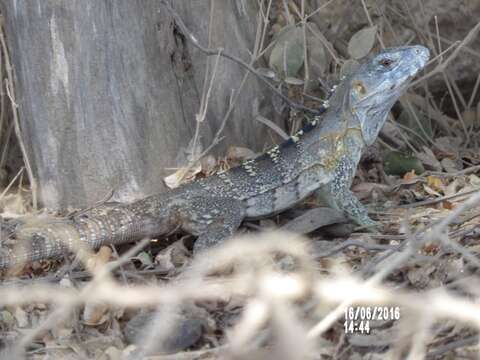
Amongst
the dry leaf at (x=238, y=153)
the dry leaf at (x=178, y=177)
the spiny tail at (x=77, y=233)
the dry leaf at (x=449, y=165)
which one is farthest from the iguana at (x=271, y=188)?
the dry leaf at (x=449, y=165)

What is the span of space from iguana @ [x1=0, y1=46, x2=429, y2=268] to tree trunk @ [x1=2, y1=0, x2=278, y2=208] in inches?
13.5

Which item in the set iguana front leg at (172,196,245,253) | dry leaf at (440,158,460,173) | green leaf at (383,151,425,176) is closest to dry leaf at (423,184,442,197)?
green leaf at (383,151,425,176)

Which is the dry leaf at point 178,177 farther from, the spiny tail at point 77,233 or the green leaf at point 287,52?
the green leaf at point 287,52

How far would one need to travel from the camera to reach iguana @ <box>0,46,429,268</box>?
494 centimetres

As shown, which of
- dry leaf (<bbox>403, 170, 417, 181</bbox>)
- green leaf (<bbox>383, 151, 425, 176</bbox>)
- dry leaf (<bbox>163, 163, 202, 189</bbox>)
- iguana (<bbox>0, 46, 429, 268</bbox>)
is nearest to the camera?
iguana (<bbox>0, 46, 429, 268</bbox>)

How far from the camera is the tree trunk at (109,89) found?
5203 mm

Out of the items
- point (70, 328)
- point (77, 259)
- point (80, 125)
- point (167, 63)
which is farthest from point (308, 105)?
point (70, 328)

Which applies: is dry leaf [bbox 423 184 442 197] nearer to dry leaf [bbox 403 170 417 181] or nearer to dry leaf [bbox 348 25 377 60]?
dry leaf [bbox 403 170 417 181]

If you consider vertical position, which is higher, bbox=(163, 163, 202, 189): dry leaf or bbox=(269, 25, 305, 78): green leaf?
bbox=(269, 25, 305, 78): green leaf

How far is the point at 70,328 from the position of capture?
4074 millimetres

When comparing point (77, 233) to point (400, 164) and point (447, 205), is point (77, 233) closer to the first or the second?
point (447, 205)

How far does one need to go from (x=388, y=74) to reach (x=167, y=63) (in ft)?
4.95

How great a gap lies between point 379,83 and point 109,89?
1832 mm

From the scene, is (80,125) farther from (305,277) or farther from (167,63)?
(305,277)
